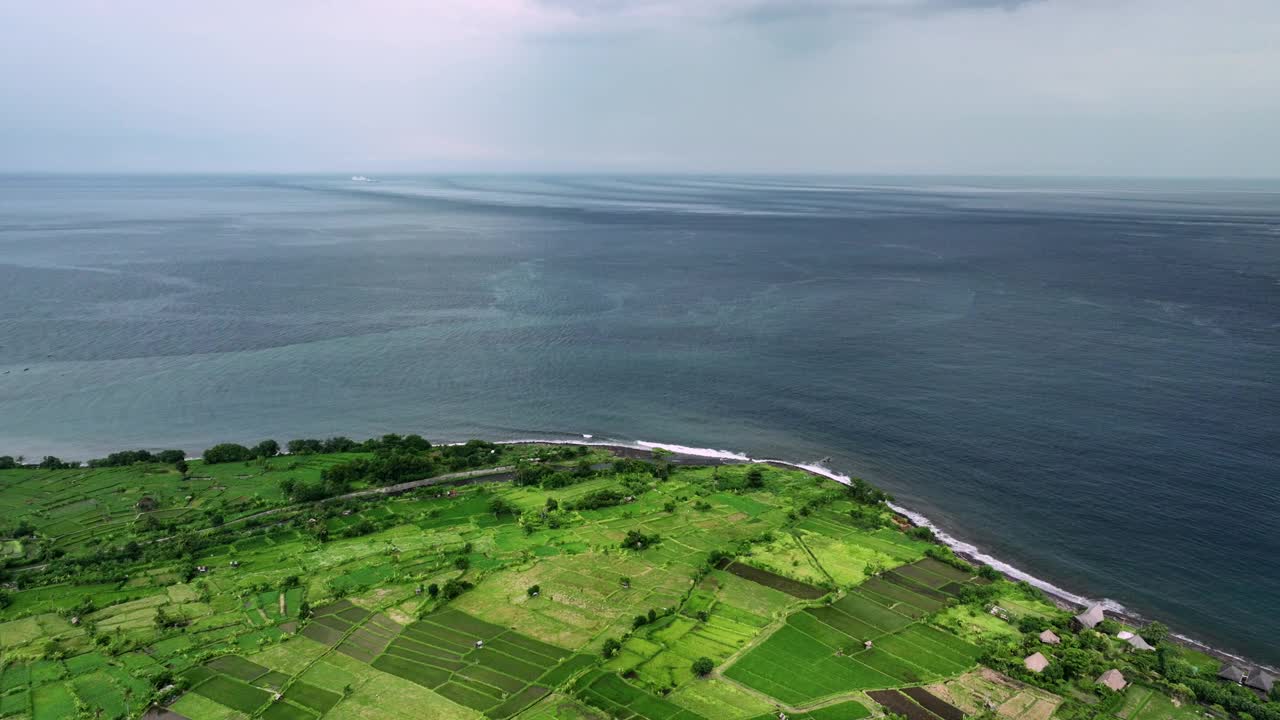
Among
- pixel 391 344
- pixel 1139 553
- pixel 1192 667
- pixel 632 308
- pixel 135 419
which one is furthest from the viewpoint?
pixel 632 308

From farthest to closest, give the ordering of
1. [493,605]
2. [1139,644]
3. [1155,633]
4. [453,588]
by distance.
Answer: [453,588] → [493,605] → [1155,633] → [1139,644]

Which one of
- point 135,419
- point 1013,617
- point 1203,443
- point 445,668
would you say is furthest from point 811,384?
point 135,419

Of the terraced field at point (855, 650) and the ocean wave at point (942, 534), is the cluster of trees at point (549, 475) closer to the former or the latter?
the ocean wave at point (942, 534)

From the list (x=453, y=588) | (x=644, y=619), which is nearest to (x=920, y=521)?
(x=644, y=619)

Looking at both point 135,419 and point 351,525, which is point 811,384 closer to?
point 351,525

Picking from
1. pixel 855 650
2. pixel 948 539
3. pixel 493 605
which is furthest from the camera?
pixel 948 539

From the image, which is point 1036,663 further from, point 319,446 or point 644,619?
point 319,446

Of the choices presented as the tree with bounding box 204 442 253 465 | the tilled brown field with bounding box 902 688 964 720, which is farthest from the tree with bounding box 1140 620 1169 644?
the tree with bounding box 204 442 253 465
